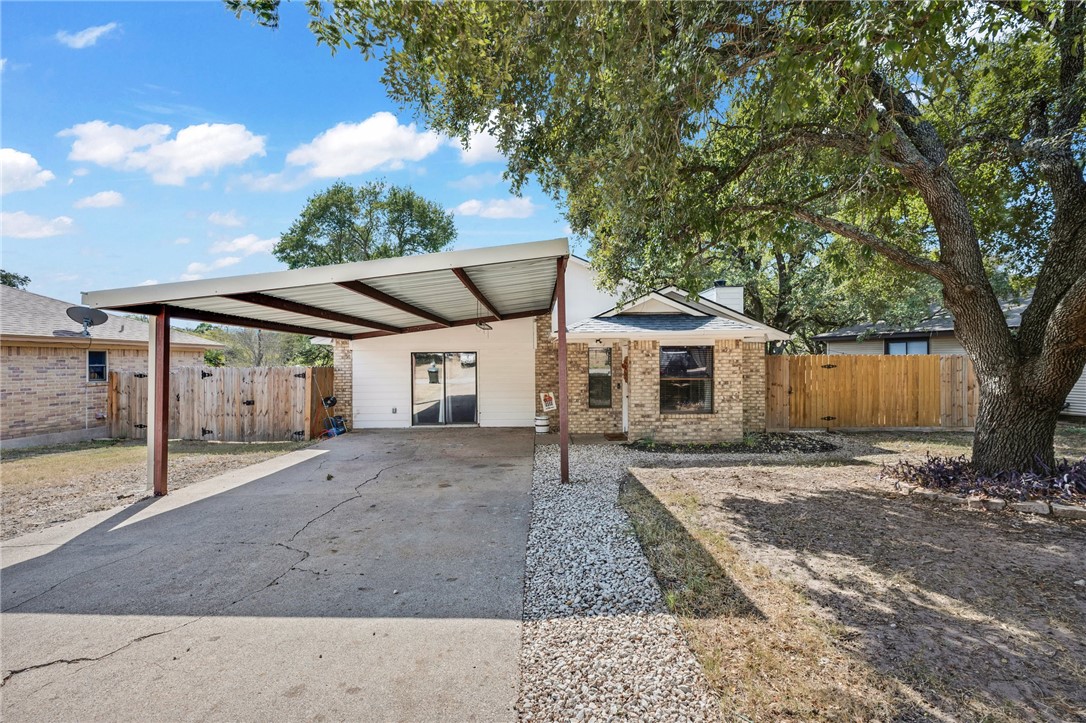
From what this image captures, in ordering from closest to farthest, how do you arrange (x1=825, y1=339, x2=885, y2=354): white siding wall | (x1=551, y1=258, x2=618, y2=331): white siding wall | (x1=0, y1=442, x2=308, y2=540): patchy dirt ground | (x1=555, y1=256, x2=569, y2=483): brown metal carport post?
(x1=0, y1=442, x2=308, y2=540): patchy dirt ground
(x1=555, y1=256, x2=569, y2=483): brown metal carport post
(x1=551, y1=258, x2=618, y2=331): white siding wall
(x1=825, y1=339, x2=885, y2=354): white siding wall

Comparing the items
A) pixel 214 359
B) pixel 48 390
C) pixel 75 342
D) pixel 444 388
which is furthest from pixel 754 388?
pixel 214 359

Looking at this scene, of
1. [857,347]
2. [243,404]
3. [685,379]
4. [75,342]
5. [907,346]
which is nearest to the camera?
[685,379]

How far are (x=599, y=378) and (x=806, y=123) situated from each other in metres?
6.70

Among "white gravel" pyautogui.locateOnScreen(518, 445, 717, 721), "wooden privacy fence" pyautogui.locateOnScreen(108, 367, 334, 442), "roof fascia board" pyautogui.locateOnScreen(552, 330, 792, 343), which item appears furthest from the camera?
"wooden privacy fence" pyautogui.locateOnScreen(108, 367, 334, 442)

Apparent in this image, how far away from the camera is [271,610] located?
3273mm

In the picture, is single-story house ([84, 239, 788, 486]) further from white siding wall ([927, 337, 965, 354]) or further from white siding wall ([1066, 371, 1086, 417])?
white siding wall ([1066, 371, 1086, 417])

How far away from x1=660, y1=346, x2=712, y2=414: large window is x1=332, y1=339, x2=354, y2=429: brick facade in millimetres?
8314

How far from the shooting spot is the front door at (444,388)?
12484 mm

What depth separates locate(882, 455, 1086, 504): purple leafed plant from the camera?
17.2ft

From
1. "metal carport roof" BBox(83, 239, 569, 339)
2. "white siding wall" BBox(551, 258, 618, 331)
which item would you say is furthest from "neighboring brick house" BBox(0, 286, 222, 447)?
"white siding wall" BBox(551, 258, 618, 331)

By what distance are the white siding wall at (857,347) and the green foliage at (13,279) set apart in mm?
39076

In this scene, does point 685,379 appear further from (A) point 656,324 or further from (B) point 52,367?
(B) point 52,367

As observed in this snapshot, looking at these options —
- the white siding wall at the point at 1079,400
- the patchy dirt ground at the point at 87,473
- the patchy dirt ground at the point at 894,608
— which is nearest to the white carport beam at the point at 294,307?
the patchy dirt ground at the point at 87,473

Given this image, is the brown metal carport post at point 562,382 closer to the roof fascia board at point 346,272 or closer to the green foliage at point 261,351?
the roof fascia board at point 346,272
